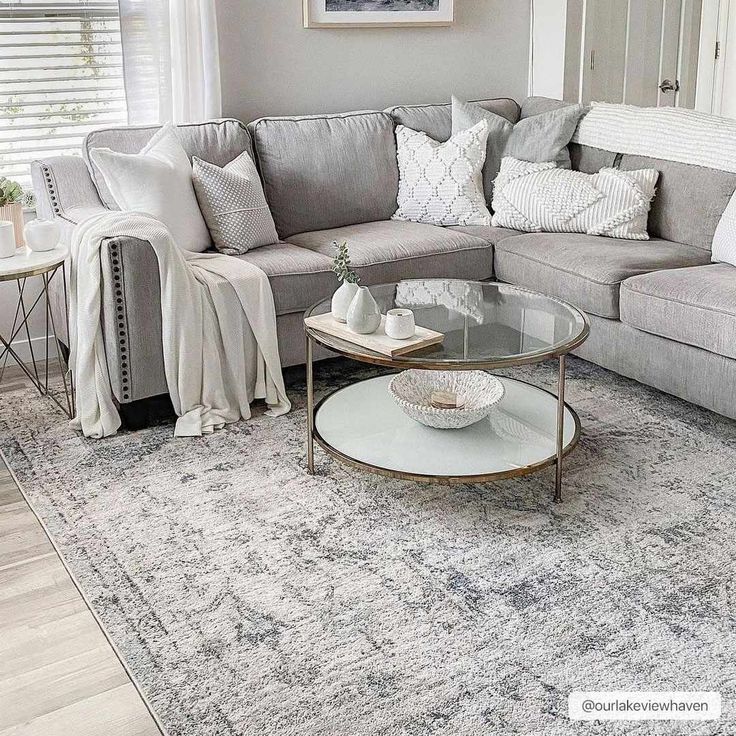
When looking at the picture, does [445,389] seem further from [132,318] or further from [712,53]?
[712,53]

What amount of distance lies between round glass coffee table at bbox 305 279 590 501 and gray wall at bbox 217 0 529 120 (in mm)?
1579

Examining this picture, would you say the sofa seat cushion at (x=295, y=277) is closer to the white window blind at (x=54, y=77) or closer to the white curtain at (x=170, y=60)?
the white curtain at (x=170, y=60)

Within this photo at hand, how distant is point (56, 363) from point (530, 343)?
221 cm

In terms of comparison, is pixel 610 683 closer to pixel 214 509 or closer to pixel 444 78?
pixel 214 509

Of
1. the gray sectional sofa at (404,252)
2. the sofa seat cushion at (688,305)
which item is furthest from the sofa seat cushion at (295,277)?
the sofa seat cushion at (688,305)

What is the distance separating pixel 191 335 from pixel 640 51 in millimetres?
3159

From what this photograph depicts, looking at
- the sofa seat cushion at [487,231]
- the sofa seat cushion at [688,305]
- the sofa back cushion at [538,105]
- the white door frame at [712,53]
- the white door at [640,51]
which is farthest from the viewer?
the white door frame at [712,53]

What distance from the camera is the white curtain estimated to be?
3811 mm

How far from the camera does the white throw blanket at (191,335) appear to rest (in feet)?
10.0

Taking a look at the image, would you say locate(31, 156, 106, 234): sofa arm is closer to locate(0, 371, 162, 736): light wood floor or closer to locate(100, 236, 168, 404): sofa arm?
locate(100, 236, 168, 404): sofa arm

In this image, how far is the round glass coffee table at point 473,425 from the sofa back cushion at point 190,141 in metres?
1.09

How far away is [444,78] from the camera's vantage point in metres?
4.70

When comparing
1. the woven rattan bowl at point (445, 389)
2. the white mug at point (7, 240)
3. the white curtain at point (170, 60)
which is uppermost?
the white curtain at point (170, 60)

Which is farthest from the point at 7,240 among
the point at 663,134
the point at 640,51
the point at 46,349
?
the point at 640,51
